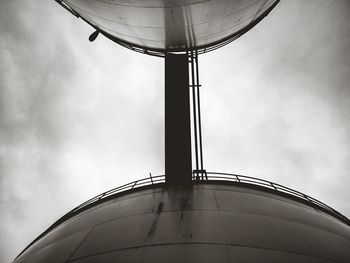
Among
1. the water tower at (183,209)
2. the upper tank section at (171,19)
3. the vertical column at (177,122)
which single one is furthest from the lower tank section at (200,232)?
the upper tank section at (171,19)

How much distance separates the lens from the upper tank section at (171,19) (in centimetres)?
655

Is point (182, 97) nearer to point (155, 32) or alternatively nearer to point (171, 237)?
point (155, 32)

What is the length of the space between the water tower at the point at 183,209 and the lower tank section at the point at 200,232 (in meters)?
0.02

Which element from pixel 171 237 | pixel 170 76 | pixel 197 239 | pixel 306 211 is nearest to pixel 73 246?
pixel 171 237

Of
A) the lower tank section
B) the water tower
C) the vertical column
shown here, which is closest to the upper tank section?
the water tower

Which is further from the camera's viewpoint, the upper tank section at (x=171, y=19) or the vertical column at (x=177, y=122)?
the vertical column at (x=177, y=122)

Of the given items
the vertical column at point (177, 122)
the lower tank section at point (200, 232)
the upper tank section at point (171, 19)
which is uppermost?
the upper tank section at point (171, 19)

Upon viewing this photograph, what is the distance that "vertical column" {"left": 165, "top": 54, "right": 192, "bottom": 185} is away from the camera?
24.1ft

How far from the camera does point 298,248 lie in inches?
159

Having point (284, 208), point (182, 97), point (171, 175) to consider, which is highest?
point (182, 97)

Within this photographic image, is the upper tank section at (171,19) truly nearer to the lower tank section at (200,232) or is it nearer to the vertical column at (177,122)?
the vertical column at (177,122)

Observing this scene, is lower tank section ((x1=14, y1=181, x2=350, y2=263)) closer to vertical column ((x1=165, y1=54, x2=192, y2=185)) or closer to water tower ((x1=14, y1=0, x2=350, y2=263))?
water tower ((x1=14, y1=0, x2=350, y2=263))

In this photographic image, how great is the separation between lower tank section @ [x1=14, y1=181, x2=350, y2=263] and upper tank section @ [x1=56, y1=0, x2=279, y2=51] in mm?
4199

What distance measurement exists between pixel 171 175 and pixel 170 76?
313cm
